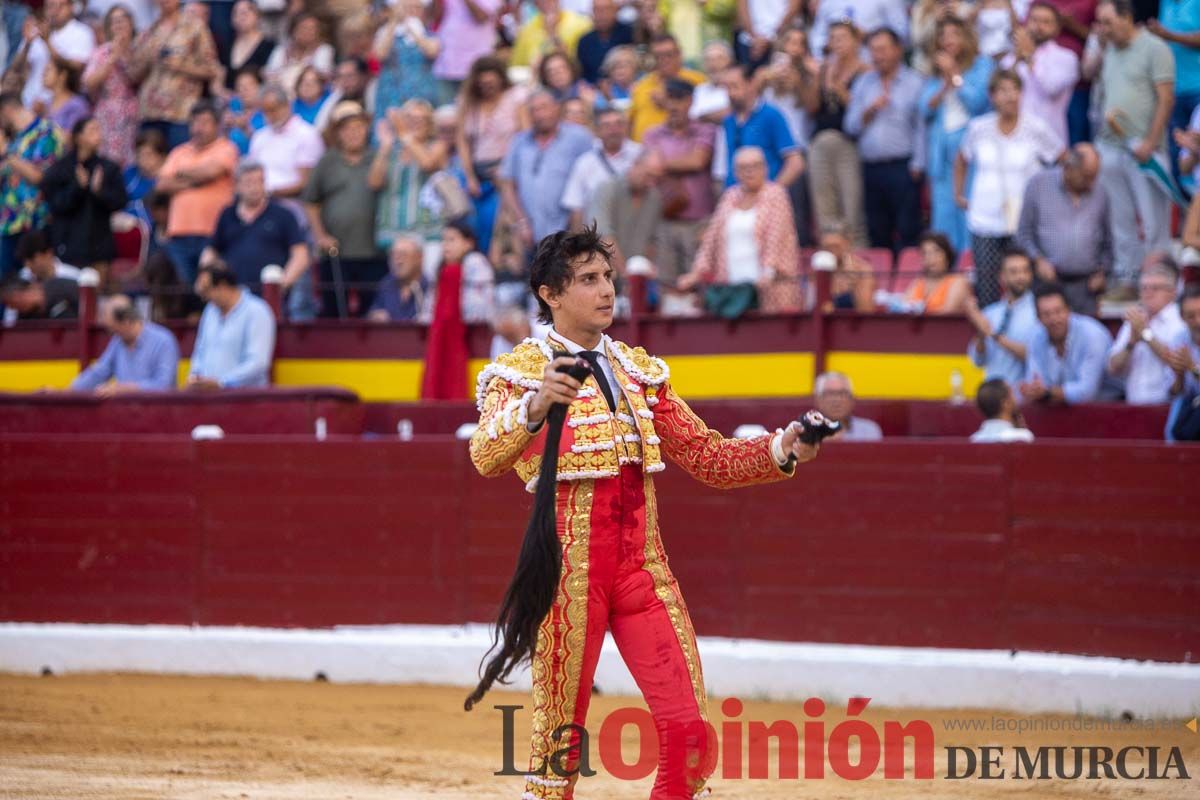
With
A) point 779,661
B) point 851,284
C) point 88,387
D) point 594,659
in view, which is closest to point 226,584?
point 88,387

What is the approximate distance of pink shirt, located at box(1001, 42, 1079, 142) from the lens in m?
9.05

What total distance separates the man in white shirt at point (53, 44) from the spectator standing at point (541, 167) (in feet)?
12.6

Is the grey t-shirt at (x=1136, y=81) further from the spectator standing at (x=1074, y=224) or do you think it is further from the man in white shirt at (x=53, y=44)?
the man in white shirt at (x=53, y=44)

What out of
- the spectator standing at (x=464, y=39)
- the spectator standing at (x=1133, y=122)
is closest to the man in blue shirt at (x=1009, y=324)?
the spectator standing at (x=1133, y=122)

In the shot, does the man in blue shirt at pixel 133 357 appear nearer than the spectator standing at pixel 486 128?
Yes

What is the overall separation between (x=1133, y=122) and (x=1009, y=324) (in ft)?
4.21

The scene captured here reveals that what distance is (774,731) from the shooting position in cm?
691

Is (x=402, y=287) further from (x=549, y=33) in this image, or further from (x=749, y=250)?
(x=749, y=250)

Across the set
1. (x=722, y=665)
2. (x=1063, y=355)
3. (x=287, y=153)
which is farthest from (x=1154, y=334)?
(x=287, y=153)

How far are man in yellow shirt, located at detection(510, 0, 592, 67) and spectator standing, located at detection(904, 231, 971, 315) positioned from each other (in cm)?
289

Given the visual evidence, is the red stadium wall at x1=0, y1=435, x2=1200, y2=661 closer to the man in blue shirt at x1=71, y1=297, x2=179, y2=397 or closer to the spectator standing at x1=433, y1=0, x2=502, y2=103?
the man in blue shirt at x1=71, y1=297, x2=179, y2=397

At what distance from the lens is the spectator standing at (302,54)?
1170 centimetres

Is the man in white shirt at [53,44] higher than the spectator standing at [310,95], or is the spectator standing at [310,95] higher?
the man in white shirt at [53,44]

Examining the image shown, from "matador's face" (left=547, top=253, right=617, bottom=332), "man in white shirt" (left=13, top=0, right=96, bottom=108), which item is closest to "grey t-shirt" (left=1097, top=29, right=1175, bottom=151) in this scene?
"matador's face" (left=547, top=253, right=617, bottom=332)
